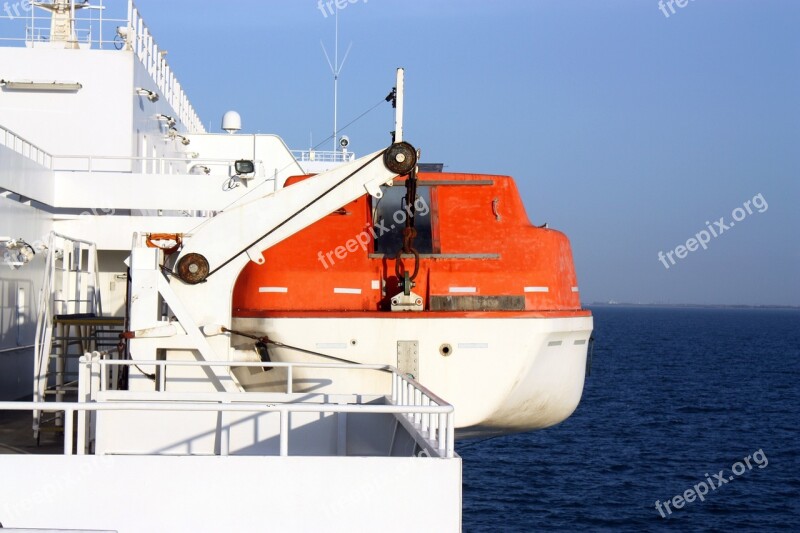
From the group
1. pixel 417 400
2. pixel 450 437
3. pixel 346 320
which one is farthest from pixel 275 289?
pixel 450 437

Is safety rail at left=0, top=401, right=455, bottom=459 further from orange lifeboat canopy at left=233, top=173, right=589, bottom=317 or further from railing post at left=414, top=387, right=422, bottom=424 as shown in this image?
orange lifeboat canopy at left=233, top=173, right=589, bottom=317

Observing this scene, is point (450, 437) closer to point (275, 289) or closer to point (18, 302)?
point (275, 289)

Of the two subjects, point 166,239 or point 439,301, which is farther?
point 166,239

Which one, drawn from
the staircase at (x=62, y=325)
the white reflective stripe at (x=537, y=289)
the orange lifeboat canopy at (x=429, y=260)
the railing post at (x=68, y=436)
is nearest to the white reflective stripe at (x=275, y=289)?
the orange lifeboat canopy at (x=429, y=260)

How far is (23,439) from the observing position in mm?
11117

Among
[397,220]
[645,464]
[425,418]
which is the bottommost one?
[645,464]

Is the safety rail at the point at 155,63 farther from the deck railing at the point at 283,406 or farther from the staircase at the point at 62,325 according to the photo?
the deck railing at the point at 283,406

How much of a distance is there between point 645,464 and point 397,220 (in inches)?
729

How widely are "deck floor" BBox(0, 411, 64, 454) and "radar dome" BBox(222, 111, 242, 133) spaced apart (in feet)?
45.1

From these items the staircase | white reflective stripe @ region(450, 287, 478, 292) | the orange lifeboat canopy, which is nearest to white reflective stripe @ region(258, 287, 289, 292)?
the orange lifeboat canopy

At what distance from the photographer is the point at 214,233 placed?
963 centimetres

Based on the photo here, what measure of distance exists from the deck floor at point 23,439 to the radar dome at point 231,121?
13761mm

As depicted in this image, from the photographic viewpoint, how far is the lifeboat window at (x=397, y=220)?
10336 mm

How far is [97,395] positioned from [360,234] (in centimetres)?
297
